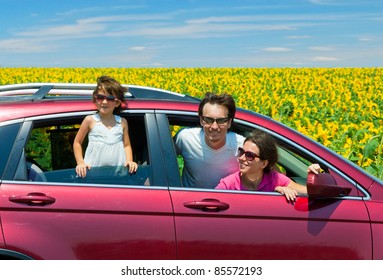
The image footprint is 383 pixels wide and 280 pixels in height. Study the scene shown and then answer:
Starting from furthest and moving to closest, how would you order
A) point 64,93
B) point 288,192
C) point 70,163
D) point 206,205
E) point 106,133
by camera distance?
Answer: point 70,163 → point 64,93 → point 106,133 → point 288,192 → point 206,205

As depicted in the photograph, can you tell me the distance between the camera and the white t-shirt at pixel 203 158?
11.8ft

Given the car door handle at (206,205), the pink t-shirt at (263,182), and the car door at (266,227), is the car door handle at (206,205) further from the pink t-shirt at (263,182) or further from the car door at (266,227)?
the pink t-shirt at (263,182)

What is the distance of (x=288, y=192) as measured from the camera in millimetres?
3328

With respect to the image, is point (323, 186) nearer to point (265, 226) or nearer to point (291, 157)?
point (265, 226)

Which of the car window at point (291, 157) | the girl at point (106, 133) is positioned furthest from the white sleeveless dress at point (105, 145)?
the car window at point (291, 157)

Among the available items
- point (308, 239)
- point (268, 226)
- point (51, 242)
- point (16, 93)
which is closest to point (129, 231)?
point (51, 242)

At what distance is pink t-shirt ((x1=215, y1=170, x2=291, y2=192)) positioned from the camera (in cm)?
341

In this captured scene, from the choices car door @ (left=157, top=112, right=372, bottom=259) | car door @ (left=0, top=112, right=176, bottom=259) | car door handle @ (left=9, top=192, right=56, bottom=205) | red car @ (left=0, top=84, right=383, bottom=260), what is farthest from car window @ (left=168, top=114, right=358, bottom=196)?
car door handle @ (left=9, top=192, right=56, bottom=205)

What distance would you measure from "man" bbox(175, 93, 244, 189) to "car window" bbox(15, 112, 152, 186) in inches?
10.1

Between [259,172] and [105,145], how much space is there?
0.97m

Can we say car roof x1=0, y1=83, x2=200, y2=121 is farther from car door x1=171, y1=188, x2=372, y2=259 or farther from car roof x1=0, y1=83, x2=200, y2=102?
car door x1=171, y1=188, x2=372, y2=259

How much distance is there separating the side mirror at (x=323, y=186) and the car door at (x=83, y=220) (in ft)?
2.44

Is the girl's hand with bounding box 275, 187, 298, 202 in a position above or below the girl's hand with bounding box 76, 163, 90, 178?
below

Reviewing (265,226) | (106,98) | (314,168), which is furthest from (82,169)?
(314,168)
